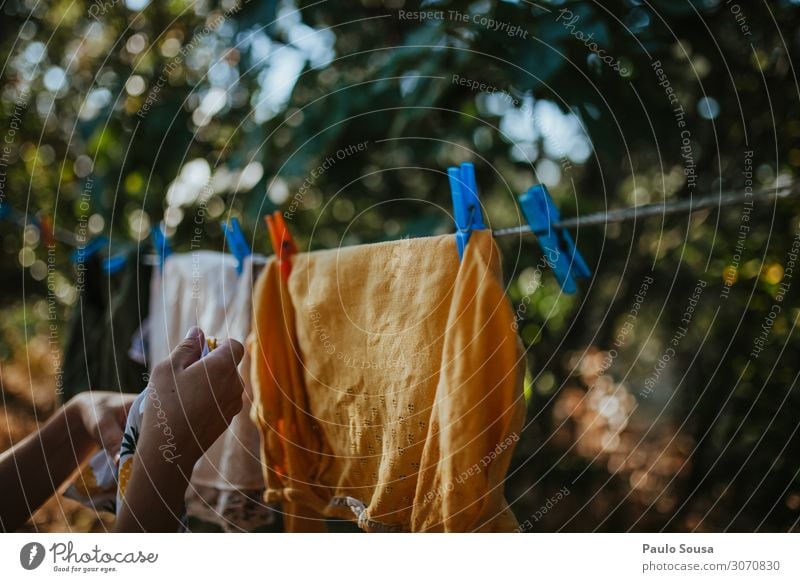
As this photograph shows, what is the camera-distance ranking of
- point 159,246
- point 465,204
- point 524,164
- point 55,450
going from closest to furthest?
→ point 465,204
point 55,450
point 159,246
point 524,164

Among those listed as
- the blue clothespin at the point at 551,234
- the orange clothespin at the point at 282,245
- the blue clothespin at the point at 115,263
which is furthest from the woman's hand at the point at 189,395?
the blue clothespin at the point at 115,263

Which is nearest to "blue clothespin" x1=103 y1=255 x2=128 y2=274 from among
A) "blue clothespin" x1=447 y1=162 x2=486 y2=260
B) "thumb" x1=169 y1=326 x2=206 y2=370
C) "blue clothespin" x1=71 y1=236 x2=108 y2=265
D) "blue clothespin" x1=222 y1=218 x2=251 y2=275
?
"blue clothespin" x1=71 y1=236 x2=108 y2=265

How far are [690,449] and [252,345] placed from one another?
2.63 ft

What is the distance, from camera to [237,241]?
71 centimetres

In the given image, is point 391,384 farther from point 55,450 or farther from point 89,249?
point 89,249

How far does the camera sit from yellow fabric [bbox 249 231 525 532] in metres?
0.50

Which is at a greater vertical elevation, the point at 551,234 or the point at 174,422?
the point at 551,234

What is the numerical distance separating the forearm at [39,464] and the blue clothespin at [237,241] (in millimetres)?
206

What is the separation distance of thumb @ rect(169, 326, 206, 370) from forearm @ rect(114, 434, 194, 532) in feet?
0.19

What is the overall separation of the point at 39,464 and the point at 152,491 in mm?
147

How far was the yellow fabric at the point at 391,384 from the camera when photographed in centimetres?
50

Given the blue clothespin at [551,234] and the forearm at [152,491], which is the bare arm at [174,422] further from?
the blue clothespin at [551,234]

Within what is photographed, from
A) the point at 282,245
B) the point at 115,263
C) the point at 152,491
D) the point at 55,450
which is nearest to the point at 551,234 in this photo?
the point at 282,245

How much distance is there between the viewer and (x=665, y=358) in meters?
1.23
